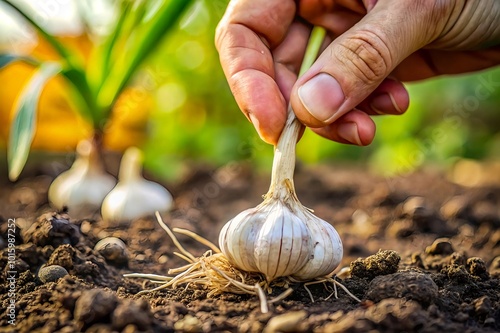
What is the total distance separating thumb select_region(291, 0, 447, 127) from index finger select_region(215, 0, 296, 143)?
75mm

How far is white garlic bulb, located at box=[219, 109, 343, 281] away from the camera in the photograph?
115 centimetres

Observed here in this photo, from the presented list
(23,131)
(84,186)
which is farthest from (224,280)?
(84,186)

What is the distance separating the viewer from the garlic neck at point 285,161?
1.28 m

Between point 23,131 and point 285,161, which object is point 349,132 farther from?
point 23,131

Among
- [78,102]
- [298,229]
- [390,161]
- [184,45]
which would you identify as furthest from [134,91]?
[298,229]

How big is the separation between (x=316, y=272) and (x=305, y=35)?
84cm

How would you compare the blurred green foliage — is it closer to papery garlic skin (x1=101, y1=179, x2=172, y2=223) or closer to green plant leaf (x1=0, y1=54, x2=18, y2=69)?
papery garlic skin (x1=101, y1=179, x2=172, y2=223)

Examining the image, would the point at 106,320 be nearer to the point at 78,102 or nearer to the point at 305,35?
the point at 305,35

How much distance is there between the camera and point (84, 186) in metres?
2.36

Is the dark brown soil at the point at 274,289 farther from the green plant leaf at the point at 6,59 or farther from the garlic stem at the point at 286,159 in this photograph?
the green plant leaf at the point at 6,59

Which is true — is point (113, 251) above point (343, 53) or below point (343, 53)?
below

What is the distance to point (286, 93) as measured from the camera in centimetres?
160

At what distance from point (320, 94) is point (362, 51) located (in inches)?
5.7

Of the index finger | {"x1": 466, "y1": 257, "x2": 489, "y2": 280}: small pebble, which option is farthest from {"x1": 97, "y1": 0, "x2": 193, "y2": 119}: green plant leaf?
{"x1": 466, "y1": 257, "x2": 489, "y2": 280}: small pebble
